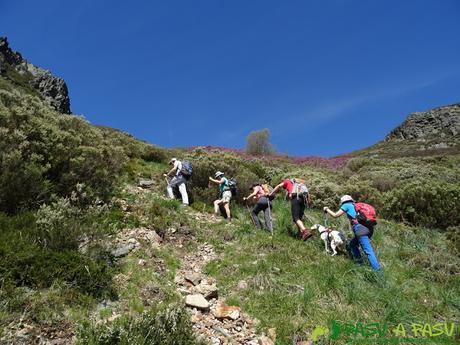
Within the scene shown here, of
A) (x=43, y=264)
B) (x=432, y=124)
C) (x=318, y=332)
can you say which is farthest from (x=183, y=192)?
(x=432, y=124)

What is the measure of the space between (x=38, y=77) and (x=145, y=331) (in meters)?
96.2

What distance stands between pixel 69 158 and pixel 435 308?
8.01 meters

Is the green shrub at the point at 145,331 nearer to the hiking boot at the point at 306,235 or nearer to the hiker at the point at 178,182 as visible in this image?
the hiking boot at the point at 306,235

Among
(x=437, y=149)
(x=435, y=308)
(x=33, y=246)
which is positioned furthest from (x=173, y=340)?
(x=437, y=149)

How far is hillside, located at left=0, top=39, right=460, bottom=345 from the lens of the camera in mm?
4828

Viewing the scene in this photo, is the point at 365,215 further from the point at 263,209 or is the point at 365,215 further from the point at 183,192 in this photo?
the point at 183,192

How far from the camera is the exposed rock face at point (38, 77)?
8219 cm

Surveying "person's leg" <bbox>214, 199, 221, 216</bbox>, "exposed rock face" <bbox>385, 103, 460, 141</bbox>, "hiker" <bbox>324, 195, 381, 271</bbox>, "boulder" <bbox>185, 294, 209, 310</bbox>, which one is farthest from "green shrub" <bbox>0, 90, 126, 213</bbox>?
"exposed rock face" <bbox>385, 103, 460, 141</bbox>

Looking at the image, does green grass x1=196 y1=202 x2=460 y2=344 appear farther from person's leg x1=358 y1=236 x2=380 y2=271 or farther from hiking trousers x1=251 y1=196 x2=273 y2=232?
hiking trousers x1=251 y1=196 x2=273 y2=232

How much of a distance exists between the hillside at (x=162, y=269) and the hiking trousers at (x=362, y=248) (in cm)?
27

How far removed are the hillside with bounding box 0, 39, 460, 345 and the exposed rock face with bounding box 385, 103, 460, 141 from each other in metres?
59.6

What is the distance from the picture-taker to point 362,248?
7.79 metres

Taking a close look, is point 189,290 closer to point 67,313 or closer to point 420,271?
point 67,313

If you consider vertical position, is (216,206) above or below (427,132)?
below
